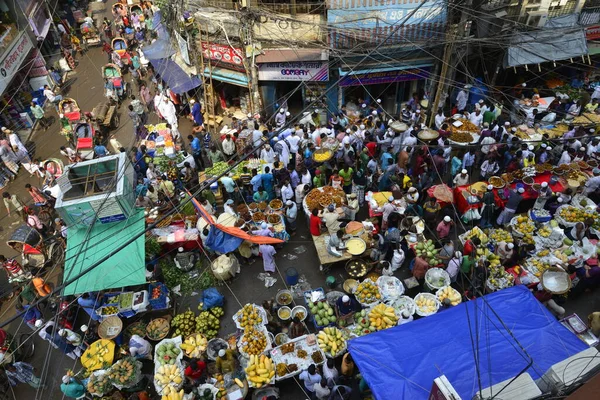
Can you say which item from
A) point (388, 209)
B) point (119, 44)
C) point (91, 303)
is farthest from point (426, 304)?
point (119, 44)

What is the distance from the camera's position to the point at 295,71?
655 inches

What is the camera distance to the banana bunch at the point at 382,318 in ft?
31.0

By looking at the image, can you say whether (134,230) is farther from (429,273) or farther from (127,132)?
(127,132)

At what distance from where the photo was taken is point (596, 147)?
13312 millimetres

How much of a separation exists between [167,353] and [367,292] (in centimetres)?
515

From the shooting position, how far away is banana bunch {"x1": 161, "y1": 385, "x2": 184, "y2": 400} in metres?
8.54

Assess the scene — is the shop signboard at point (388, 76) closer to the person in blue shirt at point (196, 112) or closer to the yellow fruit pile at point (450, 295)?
the person in blue shirt at point (196, 112)

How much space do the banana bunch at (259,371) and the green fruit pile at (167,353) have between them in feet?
6.29

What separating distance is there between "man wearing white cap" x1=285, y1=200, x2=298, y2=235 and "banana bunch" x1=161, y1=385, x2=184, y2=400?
5.94 meters

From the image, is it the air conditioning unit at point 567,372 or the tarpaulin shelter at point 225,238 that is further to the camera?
the tarpaulin shelter at point 225,238

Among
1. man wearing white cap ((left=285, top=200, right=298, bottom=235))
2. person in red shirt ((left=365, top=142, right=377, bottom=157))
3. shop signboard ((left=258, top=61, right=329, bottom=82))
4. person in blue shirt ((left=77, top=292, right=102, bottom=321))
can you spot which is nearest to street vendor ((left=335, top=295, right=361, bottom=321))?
man wearing white cap ((left=285, top=200, right=298, bottom=235))

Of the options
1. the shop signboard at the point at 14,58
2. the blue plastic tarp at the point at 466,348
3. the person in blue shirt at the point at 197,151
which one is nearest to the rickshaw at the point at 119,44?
the shop signboard at the point at 14,58

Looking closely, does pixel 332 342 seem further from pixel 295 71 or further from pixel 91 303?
pixel 295 71

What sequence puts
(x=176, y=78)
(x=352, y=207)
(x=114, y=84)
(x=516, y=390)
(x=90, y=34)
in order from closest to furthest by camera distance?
(x=516, y=390), (x=352, y=207), (x=176, y=78), (x=114, y=84), (x=90, y=34)
